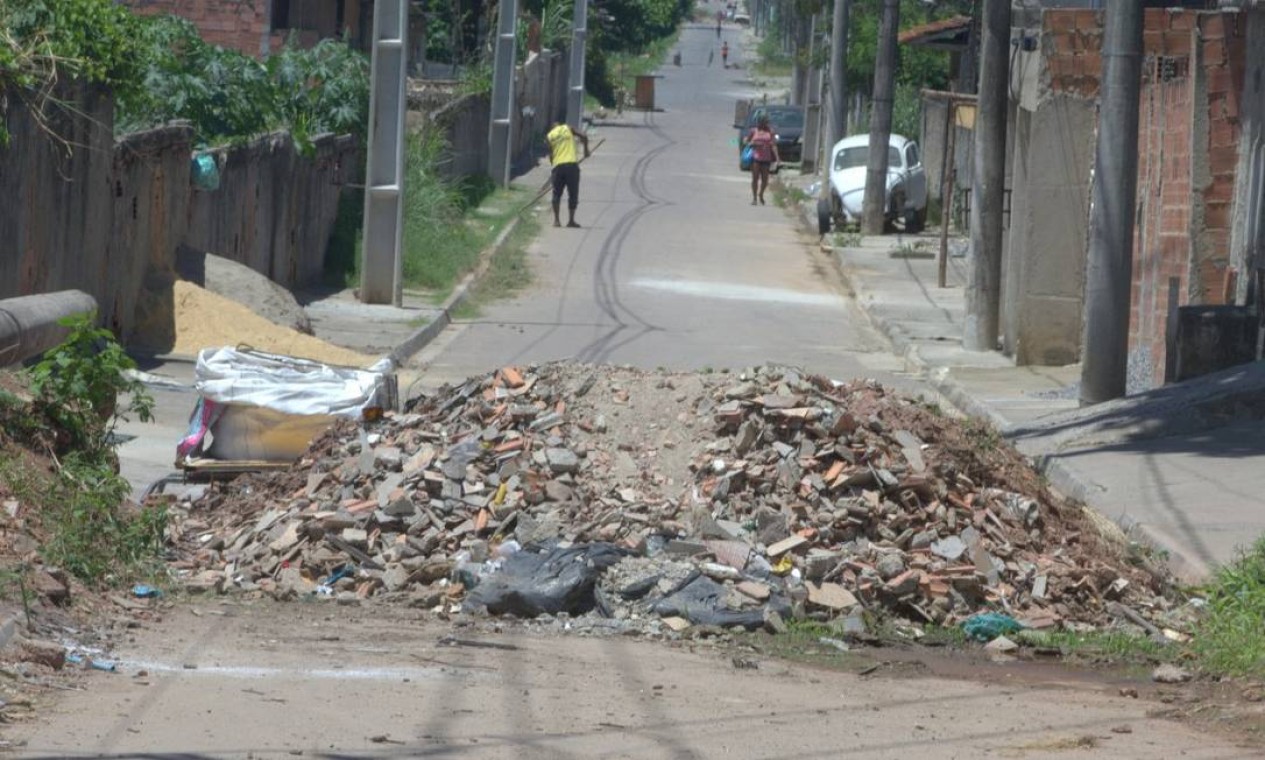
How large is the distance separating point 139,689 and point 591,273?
2127 centimetres

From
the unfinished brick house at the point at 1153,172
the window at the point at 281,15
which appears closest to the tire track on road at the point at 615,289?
the unfinished brick house at the point at 1153,172

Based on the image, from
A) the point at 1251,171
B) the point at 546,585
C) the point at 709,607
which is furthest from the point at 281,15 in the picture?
the point at 709,607

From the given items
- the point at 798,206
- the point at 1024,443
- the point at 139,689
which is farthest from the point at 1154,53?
the point at 798,206

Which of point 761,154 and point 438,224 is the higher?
point 761,154

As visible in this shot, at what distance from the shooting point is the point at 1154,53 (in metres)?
17.3

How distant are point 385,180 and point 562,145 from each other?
403 inches

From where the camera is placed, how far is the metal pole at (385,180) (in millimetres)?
22547

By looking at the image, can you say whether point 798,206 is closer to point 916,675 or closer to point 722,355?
point 722,355

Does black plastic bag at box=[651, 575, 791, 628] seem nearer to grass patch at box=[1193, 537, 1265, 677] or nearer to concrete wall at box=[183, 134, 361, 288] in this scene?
grass patch at box=[1193, 537, 1265, 677]

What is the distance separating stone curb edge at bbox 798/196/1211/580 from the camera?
1012cm

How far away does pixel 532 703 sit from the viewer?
Answer: 6.76 metres

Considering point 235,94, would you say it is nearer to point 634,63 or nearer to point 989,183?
point 989,183

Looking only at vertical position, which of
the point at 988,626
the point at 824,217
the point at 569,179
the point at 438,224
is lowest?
the point at 988,626

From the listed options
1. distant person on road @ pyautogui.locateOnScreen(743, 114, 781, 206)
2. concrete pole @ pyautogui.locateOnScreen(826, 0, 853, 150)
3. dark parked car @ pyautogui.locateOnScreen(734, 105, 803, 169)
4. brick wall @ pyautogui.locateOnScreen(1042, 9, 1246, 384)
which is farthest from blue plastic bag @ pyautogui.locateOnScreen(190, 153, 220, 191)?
dark parked car @ pyautogui.locateOnScreen(734, 105, 803, 169)
